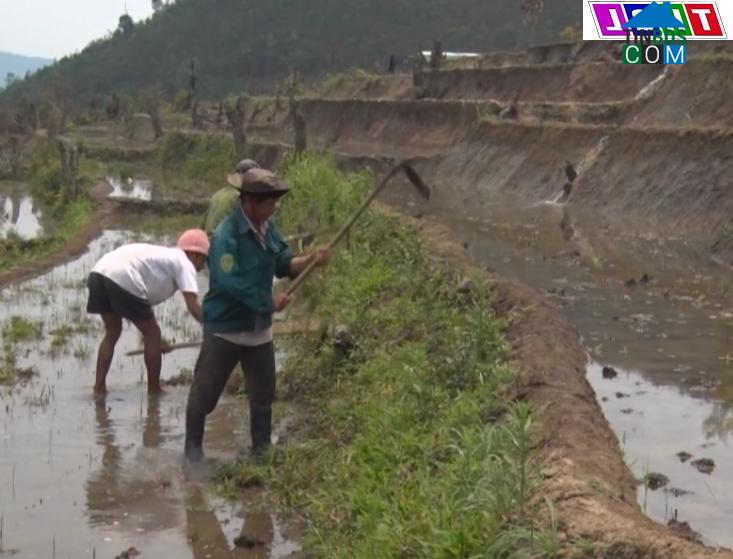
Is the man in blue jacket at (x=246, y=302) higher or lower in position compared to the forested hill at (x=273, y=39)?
lower

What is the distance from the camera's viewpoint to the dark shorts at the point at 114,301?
8.30 m

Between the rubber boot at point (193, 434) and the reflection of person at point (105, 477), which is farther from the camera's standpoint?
the rubber boot at point (193, 434)

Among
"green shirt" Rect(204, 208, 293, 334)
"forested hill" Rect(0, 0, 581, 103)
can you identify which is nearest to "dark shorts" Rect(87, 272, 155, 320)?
"green shirt" Rect(204, 208, 293, 334)

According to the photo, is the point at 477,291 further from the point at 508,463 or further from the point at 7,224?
the point at 7,224

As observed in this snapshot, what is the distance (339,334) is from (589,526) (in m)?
4.65

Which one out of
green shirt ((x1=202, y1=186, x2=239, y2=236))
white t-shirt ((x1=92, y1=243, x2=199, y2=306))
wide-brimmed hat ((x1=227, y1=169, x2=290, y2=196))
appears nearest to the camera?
wide-brimmed hat ((x1=227, y1=169, x2=290, y2=196))

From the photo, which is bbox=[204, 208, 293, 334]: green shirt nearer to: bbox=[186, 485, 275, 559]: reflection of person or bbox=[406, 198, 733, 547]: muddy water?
bbox=[186, 485, 275, 559]: reflection of person

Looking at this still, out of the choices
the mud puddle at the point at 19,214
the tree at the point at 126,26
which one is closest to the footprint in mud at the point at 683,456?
the mud puddle at the point at 19,214

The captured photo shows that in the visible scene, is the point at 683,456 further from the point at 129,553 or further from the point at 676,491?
the point at 129,553

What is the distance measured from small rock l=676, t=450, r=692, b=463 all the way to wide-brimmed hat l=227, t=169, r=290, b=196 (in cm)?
258

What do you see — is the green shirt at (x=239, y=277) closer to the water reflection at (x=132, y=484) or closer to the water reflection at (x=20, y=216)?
the water reflection at (x=132, y=484)

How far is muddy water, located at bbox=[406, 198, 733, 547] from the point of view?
5.75 metres

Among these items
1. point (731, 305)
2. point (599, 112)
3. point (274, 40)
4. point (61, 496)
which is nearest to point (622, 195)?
point (599, 112)

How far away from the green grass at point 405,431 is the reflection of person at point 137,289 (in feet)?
3.32
